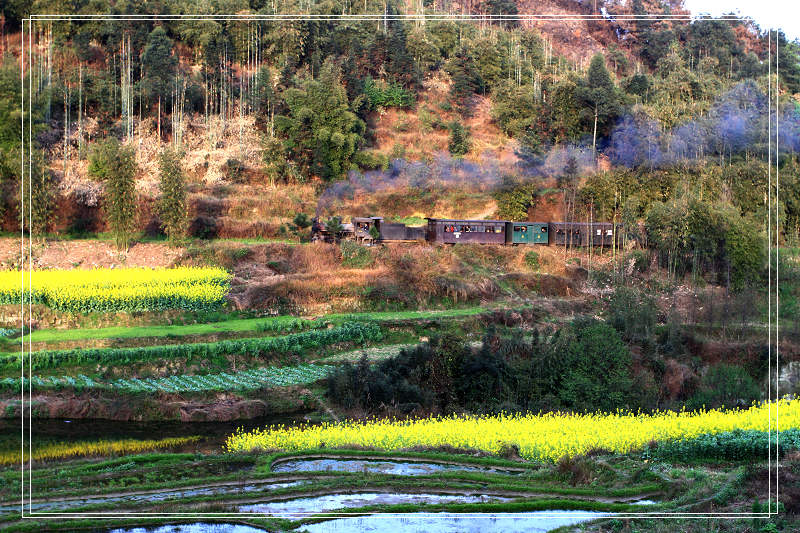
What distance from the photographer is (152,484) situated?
452 inches

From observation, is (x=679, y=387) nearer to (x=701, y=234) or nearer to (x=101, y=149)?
(x=701, y=234)

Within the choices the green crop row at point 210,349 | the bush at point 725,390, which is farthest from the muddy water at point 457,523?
the green crop row at point 210,349

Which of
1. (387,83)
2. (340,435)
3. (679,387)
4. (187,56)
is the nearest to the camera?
(340,435)

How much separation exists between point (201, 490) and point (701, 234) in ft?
59.9

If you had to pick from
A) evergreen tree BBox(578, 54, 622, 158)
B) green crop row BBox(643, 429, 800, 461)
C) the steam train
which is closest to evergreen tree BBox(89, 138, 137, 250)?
the steam train

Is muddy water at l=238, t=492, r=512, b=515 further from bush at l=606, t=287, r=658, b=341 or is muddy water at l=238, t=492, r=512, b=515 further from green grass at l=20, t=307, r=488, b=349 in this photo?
bush at l=606, t=287, r=658, b=341

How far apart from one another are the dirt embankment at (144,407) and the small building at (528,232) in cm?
1151

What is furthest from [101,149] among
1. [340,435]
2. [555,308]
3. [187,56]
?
[340,435]

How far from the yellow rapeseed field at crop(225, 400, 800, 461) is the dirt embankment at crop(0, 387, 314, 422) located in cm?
160

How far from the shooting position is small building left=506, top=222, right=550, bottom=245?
26500 mm

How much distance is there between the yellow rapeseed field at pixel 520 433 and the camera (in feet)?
44.6

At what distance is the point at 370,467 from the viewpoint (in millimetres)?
12461

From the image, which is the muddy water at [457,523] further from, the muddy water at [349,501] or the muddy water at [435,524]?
the muddy water at [349,501]

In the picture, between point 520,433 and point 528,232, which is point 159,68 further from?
point 520,433
